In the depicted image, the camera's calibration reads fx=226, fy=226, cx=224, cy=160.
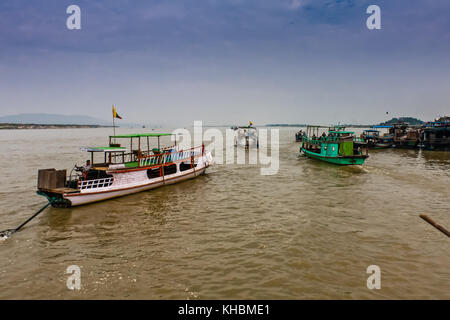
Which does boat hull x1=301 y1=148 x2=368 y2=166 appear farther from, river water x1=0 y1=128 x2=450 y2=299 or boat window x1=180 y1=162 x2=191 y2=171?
boat window x1=180 y1=162 x2=191 y2=171

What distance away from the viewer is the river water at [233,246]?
7105 mm

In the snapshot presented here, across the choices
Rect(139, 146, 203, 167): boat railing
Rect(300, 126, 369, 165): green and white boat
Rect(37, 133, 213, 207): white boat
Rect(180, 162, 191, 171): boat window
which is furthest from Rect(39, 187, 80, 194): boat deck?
Rect(300, 126, 369, 165): green and white boat

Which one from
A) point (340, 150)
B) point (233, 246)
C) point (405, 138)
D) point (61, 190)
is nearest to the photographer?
point (233, 246)

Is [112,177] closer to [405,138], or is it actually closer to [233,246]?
[233,246]

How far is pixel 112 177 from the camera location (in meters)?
15.9

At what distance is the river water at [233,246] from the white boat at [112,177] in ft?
2.42

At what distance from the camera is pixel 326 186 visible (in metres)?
19.3

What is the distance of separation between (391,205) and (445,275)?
7.44 meters

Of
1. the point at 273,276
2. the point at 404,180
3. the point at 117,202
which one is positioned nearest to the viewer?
the point at 273,276

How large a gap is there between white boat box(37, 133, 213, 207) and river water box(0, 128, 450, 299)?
0.74m

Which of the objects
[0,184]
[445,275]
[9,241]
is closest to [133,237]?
[9,241]

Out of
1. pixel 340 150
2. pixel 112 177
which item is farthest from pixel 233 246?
pixel 340 150

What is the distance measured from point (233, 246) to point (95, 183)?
10.9m
